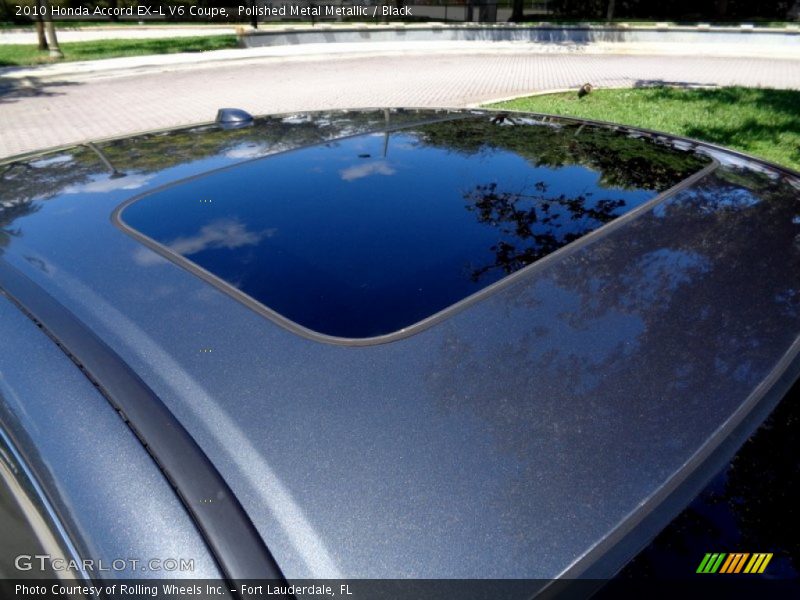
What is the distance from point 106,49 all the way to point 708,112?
19184mm

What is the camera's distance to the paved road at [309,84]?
1048cm

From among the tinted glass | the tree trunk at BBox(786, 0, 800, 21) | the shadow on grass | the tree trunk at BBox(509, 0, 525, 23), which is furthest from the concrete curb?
the tinted glass

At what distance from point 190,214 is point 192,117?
32.2 feet

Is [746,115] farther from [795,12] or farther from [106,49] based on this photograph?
[795,12]

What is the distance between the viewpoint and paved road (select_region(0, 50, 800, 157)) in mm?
10477

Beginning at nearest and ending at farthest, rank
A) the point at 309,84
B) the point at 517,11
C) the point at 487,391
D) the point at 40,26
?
1. the point at 487,391
2. the point at 309,84
3. the point at 40,26
4. the point at 517,11

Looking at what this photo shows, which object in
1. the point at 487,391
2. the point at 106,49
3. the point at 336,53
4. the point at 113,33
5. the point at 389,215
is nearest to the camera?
the point at 487,391

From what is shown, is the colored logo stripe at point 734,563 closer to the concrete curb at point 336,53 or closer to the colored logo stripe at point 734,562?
the colored logo stripe at point 734,562

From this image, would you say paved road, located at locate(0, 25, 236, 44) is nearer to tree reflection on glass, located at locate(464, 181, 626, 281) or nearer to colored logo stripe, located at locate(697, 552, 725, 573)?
tree reflection on glass, located at locate(464, 181, 626, 281)

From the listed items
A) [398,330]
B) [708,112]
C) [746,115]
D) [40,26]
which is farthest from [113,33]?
[398,330]

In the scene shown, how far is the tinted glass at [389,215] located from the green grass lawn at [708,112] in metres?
5.68

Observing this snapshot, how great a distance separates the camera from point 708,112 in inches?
351

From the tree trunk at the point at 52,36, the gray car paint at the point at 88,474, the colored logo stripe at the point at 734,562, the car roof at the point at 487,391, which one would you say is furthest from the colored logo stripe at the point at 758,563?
the tree trunk at the point at 52,36

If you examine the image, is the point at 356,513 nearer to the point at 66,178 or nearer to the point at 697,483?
the point at 697,483
